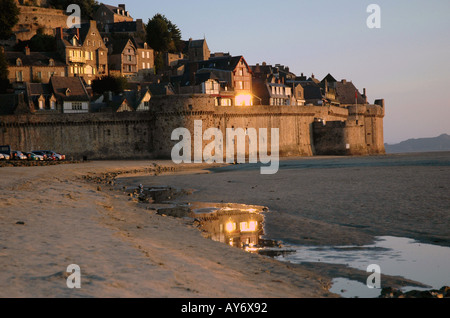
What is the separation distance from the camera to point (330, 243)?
12344mm

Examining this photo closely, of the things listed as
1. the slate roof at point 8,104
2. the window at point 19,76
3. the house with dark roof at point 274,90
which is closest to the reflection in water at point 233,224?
the slate roof at point 8,104

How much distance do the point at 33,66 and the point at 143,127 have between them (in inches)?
1126

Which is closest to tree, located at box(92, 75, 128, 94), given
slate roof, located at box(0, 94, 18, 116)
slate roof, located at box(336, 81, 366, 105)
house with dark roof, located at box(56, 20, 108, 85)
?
house with dark roof, located at box(56, 20, 108, 85)

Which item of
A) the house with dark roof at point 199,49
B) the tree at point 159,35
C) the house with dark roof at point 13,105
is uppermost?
the tree at point 159,35

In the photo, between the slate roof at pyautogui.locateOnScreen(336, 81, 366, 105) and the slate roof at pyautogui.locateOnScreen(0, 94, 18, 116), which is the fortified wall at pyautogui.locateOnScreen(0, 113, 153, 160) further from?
the slate roof at pyautogui.locateOnScreen(336, 81, 366, 105)

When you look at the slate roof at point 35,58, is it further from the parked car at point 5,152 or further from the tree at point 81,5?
the parked car at point 5,152

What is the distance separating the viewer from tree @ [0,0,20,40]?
84000mm

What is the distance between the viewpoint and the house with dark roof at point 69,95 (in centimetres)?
5994

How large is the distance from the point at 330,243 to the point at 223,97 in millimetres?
57039

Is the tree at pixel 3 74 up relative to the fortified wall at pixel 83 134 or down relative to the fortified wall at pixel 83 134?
up

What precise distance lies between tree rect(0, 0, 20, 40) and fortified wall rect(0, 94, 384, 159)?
138 ft

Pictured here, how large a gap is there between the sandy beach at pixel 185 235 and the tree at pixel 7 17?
7223 centimetres

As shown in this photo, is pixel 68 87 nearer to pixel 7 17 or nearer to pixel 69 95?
pixel 69 95
